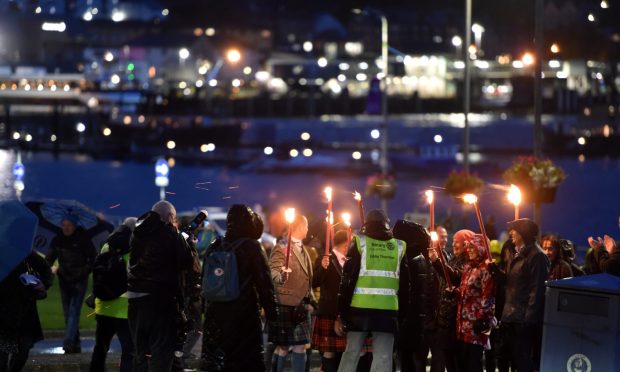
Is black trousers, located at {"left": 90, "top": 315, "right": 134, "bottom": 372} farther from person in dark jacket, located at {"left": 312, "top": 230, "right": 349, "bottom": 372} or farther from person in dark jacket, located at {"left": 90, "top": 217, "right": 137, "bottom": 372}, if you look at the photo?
person in dark jacket, located at {"left": 312, "top": 230, "right": 349, "bottom": 372}

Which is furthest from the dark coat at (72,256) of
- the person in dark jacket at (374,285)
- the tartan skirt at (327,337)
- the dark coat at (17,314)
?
the person in dark jacket at (374,285)

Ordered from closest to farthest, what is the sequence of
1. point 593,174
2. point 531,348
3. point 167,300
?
point 167,300, point 531,348, point 593,174

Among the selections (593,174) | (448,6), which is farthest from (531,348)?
(448,6)

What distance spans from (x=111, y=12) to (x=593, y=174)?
317ft

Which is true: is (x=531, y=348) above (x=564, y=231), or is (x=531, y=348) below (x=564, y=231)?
above

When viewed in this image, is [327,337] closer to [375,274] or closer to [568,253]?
[375,274]

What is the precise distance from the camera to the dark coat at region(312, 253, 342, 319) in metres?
13.1

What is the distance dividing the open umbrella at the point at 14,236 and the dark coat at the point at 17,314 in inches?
8.0

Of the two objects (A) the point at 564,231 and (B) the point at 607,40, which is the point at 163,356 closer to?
(A) the point at 564,231

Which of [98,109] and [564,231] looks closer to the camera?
[564,231]

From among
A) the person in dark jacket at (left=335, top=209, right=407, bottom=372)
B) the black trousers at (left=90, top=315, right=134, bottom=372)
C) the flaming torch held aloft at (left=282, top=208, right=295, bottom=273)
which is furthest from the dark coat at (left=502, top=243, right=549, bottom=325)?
the black trousers at (left=90, top=315, right=134, bottom=372)

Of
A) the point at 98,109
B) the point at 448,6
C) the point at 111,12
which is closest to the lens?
the point at 98,109

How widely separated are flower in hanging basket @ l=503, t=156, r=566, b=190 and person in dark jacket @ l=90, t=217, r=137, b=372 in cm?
1047

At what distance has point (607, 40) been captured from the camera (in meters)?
115
